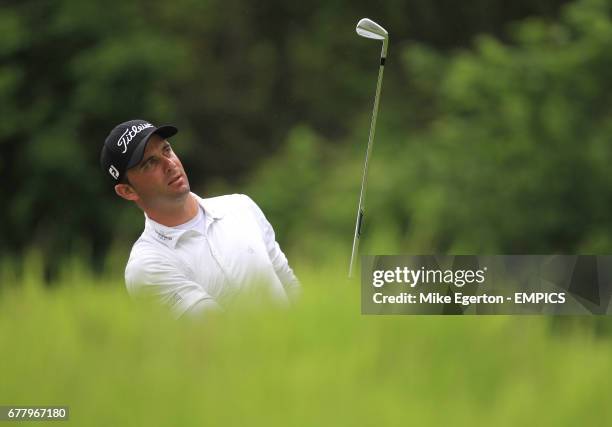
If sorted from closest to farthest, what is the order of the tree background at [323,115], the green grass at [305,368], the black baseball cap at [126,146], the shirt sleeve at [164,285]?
the green grass at [305,368], the shirt sleeve at [164,285], the black baseball cap at [126,146], the tree background at [323,115]

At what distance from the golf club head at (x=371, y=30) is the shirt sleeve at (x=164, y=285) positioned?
92 centimetres

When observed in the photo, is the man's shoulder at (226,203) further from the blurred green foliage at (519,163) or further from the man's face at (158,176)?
the blurred green foliage at (519,163)

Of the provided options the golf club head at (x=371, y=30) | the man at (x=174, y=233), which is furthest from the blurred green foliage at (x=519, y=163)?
the man at (x=174, y=233)

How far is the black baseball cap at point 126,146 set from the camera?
2736 mm

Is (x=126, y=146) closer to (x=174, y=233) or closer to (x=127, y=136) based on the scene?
(x=127, y=136)

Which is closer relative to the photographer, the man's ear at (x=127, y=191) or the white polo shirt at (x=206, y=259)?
the white polo shirt at (x=206, y=259)

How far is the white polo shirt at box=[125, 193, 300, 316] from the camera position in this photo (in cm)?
263

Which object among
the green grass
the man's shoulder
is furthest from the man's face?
the green grass

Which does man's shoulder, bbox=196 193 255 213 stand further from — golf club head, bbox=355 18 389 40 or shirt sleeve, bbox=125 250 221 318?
golf club head, bbox=355 18 389 40

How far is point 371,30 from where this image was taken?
3158 mm

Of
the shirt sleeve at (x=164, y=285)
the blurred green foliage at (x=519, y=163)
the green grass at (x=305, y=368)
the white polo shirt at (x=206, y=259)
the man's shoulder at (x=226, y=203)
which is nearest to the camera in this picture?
the green grass at (x=305, y=368)

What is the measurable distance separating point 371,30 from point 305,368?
4.73 feet

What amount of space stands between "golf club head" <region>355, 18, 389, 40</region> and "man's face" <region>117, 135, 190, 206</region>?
731 millimetres

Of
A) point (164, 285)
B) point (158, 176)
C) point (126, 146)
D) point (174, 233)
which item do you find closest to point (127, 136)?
point (126, 146)
